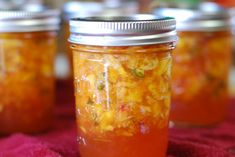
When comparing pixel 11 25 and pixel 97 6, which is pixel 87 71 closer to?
pixel 11 25

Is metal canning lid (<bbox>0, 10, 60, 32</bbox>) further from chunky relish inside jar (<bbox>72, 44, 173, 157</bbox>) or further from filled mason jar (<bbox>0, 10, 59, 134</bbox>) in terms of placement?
chunky relish inside jar (<bbox>72, 44, 173, 157</bbox>)

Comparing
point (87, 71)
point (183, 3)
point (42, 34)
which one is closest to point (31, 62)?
point (42, 34)

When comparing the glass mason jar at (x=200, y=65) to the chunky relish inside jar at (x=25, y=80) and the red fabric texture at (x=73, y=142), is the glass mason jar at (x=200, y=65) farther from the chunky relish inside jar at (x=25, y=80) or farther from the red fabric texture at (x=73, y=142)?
the chunky relish inside jar at (x=25, y=80)

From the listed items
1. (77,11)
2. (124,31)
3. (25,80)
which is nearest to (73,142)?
(25,80)

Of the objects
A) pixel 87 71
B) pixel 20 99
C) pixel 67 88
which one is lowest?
pixel 67 88

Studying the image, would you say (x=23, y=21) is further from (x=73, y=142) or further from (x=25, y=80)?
(x=73, y=142)

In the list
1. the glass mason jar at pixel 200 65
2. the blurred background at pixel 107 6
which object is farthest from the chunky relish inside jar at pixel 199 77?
the blurred background at pixel 107 6

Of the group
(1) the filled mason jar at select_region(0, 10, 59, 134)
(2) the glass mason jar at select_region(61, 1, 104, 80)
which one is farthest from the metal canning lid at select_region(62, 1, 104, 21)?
(1) the filled mason jar at select_region(0, 10, 59, 134)
